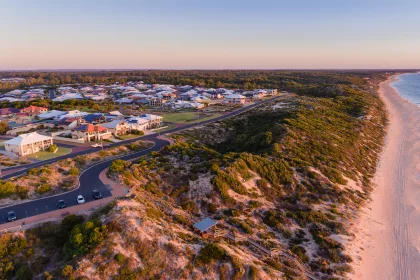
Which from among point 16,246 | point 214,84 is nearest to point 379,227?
point 16,246

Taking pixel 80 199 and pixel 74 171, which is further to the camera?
pixel 74 171

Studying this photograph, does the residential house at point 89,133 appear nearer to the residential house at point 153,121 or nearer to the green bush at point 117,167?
the residential house at point 153,121

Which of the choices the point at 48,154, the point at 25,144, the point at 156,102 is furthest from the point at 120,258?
the point at 156,102

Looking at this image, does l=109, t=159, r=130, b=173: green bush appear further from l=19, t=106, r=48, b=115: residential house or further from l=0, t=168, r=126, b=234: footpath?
l=19, t=106, r=48, b=115: residential house

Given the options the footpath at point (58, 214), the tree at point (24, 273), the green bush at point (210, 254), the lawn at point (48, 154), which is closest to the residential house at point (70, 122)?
the lawn at point (48, 154)

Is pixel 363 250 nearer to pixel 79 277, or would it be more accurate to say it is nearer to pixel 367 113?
pixel 79 277

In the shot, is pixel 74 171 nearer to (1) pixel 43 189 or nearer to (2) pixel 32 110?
(1) pixel 43 189
